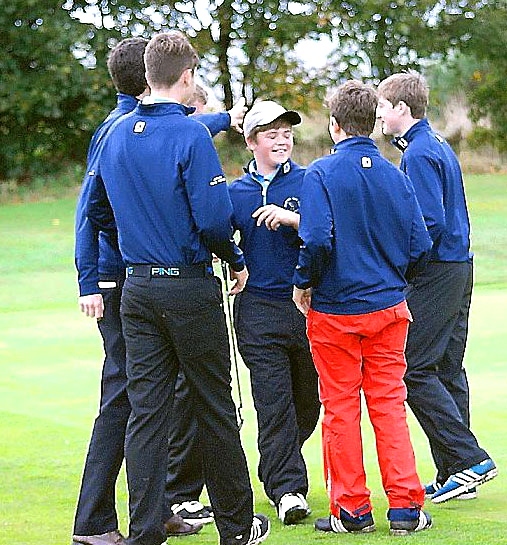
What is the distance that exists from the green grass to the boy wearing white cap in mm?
250

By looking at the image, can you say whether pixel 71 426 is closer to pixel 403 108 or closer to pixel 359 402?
pixel 359 402

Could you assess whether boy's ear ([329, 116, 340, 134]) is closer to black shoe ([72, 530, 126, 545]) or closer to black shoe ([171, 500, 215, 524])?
black shoe ([171, 500, 215, 524])

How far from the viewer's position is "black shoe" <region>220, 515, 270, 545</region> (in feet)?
15.3

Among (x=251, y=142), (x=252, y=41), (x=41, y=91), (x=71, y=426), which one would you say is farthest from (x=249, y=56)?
(x=251, y=142)

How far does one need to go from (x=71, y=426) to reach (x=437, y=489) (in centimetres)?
249

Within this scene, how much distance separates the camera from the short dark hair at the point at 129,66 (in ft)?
15.9

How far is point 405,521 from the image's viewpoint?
4.95m

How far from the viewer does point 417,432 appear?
23.2 ft

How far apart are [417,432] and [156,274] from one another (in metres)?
3.02

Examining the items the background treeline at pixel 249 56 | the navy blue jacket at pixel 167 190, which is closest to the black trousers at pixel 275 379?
the navy blue jacket at pixel 167 190

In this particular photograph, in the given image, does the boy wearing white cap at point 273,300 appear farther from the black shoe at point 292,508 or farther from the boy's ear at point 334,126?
the boy's ear at point 334,126

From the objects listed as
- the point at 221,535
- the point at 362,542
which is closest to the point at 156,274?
the point at 221,535

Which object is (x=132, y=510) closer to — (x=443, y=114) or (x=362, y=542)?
(x=362, y=542)

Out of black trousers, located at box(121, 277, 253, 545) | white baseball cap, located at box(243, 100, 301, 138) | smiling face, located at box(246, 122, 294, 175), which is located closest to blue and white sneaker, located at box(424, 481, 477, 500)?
black trousers, located at box(121, 277, 253, 545)
